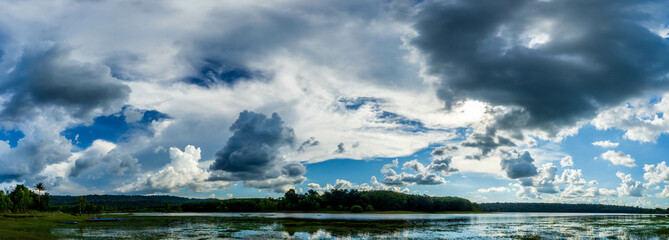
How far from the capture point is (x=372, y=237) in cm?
5356

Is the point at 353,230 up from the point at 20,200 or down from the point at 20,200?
down

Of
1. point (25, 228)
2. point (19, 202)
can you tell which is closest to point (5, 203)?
point (19, 202)

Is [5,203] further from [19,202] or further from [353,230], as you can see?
[353,230]

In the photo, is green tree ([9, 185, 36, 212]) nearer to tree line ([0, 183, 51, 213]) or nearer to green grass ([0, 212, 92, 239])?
tree line ([0, 183, 51, 213])

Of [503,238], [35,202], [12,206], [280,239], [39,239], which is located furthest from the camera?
[35,202]

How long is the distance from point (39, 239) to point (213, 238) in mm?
20948

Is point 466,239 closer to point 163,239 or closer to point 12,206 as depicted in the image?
point 163,239

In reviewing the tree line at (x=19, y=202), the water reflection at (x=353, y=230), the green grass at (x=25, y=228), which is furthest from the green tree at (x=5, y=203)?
the water reflection at (x=353, y=230)

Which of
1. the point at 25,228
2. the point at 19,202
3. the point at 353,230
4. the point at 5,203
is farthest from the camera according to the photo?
the point at 19,202

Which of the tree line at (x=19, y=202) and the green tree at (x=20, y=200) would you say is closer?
the tree line at (x=19, y=202)

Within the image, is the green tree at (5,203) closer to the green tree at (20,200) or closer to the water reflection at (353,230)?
the green tree at (20,200)

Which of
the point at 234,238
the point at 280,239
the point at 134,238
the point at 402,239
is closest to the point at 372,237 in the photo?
the point at 402,239

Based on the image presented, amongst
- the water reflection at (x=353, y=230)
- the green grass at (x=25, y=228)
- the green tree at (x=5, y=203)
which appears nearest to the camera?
the green grass at (x=25, y=228)

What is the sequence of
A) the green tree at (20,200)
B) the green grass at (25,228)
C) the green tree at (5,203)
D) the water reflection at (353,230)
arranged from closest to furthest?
the green grass at (25,228) < the water reflection at (353,230) < the green tree at (5,203) < the green tree at (20,200)
